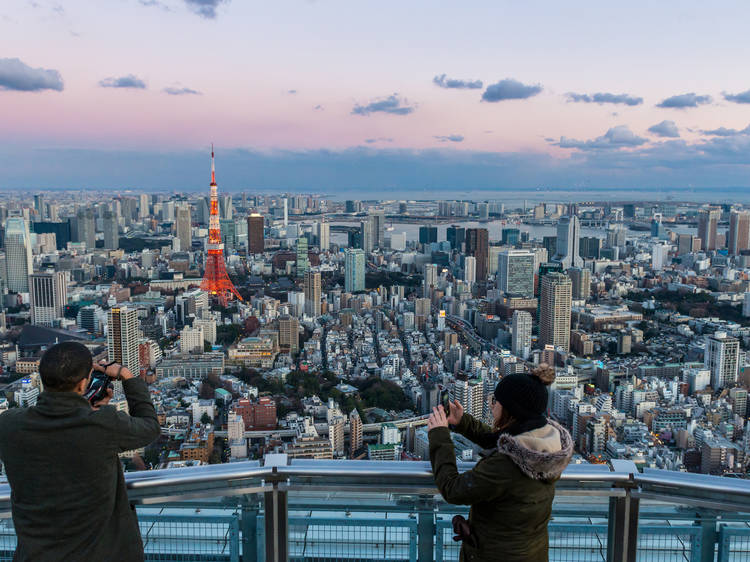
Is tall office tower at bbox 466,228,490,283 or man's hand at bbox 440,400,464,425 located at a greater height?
man's hand at bbox 440,400,464,425

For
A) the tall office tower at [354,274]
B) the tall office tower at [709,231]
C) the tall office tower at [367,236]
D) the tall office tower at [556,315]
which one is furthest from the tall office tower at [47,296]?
the tall office tower at [709,231]

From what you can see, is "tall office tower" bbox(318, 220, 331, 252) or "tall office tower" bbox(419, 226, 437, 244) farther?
"tall office tower" bbox(419, 226, 437, 244)

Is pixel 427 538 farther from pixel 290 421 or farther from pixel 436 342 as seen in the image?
pixel 436 342

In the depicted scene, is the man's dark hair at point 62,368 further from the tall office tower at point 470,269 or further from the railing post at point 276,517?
the tall office tower at point 470,269

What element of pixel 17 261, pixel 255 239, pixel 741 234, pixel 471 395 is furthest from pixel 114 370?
pixel 741 234

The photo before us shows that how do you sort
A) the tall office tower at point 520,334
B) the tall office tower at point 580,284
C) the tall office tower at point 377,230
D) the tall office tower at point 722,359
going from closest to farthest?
the tall office tower at point 722,359
the tall office tower at point 520,334
the tall office tower at point 580,284
the tall office tower at point 377,230

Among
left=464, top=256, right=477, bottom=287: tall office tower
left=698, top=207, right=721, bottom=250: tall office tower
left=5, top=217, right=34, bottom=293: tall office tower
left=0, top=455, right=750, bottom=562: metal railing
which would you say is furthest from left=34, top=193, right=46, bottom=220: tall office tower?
left=0, top=455, right=750, bottom=562: metal railing

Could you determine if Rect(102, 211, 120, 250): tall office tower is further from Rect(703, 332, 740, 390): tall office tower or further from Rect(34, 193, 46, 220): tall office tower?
Rect(703, 332, 740, 390): tall office tower

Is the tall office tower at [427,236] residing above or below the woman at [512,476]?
below

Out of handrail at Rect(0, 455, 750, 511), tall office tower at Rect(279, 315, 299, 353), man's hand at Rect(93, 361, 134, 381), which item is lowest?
tall office tower at Rect(279, 315, 299, 353)
